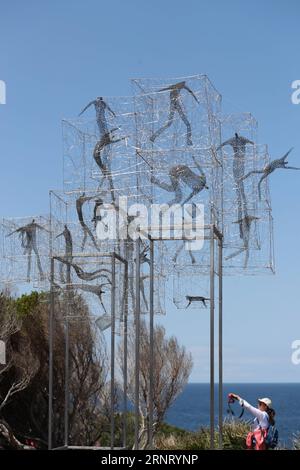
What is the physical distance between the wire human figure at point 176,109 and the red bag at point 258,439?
5.29m

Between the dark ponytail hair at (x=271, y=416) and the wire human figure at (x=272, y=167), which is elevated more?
the wire human figure at (x=272, y=167)

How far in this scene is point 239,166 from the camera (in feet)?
44.9

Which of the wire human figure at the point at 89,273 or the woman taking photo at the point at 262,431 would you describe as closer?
the woman taking photo at the point at 262,431

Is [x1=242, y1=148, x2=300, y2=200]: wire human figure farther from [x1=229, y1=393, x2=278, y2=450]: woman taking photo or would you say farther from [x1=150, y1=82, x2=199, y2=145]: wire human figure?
[x1=229, y1=393, x2=278, y2=450]: woman taking photo

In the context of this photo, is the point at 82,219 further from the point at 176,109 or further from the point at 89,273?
the point at 176,109

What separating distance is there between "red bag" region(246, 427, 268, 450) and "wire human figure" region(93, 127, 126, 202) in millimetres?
5794

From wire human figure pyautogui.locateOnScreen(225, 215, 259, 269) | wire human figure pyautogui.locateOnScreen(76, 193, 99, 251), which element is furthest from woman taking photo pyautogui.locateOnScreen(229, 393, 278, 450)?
wire human figure pyautogui.locateOnScreen(76, 193, 99, 251)

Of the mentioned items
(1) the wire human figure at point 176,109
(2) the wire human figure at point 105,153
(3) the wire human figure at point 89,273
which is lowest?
(3) the wire human figure at point 89,273

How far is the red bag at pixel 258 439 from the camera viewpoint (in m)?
8.88

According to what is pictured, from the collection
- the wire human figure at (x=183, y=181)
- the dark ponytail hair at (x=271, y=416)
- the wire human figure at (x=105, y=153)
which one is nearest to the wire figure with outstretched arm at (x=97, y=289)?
the wire human figure at (x=105, y=153)

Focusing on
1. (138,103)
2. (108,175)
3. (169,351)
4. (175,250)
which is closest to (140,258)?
(175,250)

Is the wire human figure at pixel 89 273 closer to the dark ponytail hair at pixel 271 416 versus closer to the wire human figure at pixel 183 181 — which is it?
the wire human figure at pixel 183 181

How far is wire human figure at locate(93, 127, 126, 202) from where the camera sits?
45.2ft
